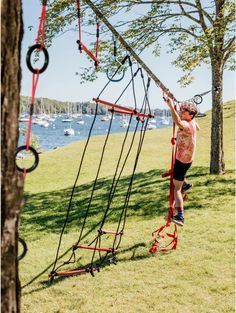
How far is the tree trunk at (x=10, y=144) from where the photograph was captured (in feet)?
7.18

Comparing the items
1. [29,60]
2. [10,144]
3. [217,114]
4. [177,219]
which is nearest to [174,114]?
[177,219]

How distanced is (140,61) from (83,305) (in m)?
3.83

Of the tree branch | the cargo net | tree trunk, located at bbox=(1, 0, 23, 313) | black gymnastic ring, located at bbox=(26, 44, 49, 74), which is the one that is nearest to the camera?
tree trunk, located at bbox=(1, 0, 23, 313)

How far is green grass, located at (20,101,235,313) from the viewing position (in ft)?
19.9

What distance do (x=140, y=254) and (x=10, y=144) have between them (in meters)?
6.15

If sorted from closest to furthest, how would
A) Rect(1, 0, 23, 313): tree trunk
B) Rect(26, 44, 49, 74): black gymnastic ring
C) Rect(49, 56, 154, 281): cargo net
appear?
Rect(1, 0, 23, 313): tree trunk
Rect(26, 44, 49, 74): black gymnastic ring
Rect(49, 56, 154, 281): cargo net

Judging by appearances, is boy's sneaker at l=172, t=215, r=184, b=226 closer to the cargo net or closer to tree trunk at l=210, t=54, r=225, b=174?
the cargo net

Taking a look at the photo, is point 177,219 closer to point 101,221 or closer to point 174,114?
point 174,114

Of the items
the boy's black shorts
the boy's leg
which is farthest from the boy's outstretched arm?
the boy's leg

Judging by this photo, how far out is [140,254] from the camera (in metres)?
7.92

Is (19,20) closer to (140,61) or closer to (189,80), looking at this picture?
(140,61)

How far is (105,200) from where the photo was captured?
41.9 feet

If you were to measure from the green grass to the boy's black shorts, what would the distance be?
6.31 feet

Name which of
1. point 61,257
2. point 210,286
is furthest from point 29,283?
point 210,286
